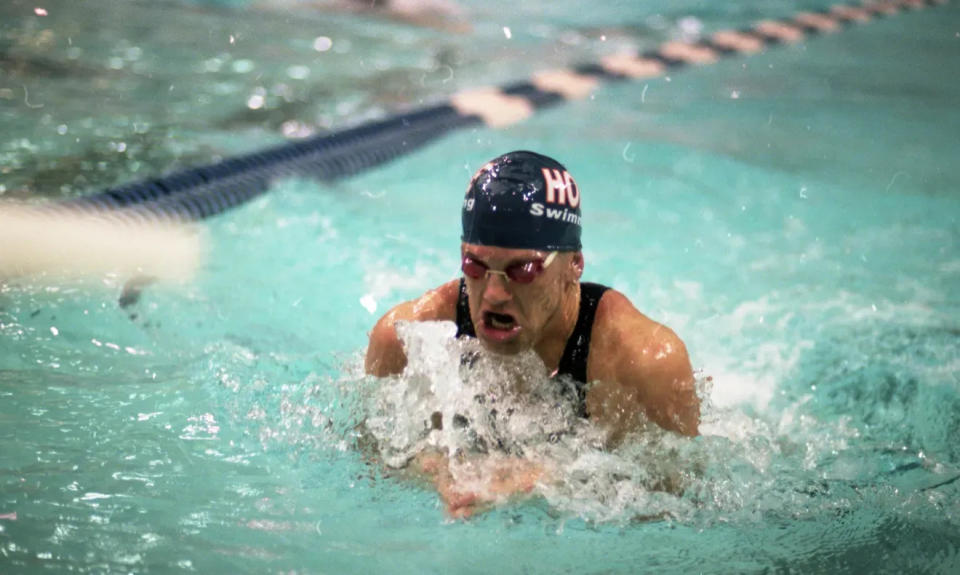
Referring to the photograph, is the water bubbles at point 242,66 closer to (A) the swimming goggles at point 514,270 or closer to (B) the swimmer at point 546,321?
(B) the swimmer at point 546,321

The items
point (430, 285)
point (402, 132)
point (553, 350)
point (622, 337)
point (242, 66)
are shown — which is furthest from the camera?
point (242, 66)

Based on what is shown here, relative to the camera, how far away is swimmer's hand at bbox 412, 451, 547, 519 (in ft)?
7.15

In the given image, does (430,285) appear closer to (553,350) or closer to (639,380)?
(553,350)

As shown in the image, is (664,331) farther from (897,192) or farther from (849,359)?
(897,192)

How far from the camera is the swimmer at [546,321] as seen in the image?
2.19 meters

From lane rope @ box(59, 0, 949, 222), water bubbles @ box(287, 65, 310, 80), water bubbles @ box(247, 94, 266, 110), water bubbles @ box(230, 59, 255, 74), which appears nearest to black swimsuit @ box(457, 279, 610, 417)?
lane rope @ box(59, 0, 949, 222)

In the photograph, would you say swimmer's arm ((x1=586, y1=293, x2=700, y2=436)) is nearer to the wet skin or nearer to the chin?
the wet skin

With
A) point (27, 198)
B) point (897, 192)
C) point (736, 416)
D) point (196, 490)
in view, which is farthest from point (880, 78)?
point (196, 490)

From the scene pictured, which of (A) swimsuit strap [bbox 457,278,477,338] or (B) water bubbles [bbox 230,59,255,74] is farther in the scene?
(B) water bubbles [bbox 230,59,255,74]

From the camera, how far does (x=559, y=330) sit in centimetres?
238

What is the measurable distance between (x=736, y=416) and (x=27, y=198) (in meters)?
3.33

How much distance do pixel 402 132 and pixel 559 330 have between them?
3959 mm

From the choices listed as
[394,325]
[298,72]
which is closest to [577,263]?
[394,325]

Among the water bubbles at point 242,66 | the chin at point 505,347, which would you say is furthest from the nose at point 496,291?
the water bubbles at point 242,66
